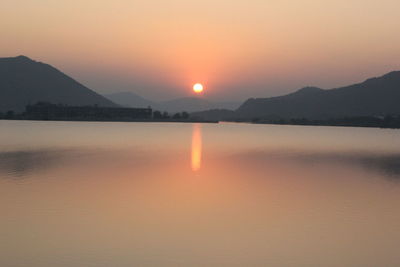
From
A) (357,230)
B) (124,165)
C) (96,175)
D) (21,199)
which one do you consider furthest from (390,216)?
A: (124,165)

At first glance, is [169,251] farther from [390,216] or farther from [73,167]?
[73,167]

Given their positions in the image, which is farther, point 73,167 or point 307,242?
point 73,167

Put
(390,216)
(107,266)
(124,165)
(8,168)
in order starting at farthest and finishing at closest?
(124,165) < (8,168) < (390,216) < (107,266)

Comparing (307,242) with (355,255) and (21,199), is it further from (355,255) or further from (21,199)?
(21,199)

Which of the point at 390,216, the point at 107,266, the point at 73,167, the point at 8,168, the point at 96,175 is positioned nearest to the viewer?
the point at 107,266

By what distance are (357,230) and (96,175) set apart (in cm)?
2136

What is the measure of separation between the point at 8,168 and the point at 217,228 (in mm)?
24996

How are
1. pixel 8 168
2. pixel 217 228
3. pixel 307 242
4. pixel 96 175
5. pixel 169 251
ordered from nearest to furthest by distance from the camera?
pixel 169 251 < pixel 307 242 < pixel 217 228 < pixel 96 175 < pixel 8 168

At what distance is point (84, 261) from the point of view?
43.6 feet

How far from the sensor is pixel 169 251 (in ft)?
47.9

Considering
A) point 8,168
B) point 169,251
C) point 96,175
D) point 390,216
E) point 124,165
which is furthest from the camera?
point 124,165

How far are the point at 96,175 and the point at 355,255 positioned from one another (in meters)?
23.2

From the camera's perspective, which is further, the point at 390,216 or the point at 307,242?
the point at 390,216

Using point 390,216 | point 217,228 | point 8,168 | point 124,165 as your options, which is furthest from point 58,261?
point 124,165
